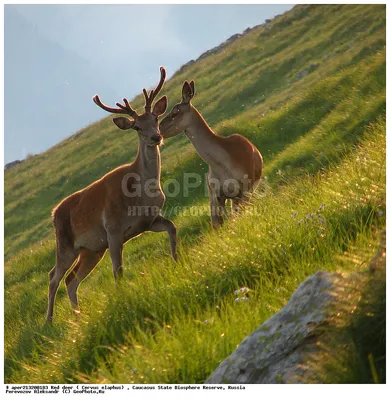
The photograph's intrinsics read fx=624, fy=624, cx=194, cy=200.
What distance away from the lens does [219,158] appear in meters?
12.3

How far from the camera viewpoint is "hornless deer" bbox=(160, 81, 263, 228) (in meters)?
12.0

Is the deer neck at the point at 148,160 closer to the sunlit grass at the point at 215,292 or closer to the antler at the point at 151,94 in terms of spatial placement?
the antler at the point at 151,94

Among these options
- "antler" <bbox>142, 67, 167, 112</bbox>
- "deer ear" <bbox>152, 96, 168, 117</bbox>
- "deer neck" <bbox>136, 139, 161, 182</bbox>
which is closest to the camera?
"deer neck" <bbox>136, 139, 161, 182</bbox>

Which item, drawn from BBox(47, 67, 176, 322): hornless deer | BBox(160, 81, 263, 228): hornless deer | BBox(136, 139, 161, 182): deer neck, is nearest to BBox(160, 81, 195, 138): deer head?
BBox(160, 81, 263, 228): hornless deer

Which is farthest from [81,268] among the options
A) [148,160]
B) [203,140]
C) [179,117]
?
[179,117]

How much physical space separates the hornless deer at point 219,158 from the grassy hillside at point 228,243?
697 millimetres

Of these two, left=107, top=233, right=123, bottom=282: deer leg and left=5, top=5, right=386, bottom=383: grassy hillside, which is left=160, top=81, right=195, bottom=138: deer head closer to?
left=5, top=5, right=386, bottom=383: grassy hillside

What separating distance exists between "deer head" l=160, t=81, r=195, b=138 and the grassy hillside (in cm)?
208

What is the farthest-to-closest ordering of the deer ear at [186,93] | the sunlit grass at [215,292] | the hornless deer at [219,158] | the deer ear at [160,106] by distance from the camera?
1. the deer ear at [186,93]
2. the hornless deer at [219,158]
3. the deer ear at [160,106]
4. the sunlit grass at [215,292]

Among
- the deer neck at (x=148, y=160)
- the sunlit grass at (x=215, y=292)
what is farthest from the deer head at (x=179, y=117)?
the sunlit grass at (x=215, y=292)

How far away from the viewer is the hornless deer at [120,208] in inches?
382

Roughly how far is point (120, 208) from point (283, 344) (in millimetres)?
5535

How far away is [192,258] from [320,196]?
68.9 inches

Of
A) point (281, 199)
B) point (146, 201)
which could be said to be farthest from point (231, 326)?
point (146, 201)
